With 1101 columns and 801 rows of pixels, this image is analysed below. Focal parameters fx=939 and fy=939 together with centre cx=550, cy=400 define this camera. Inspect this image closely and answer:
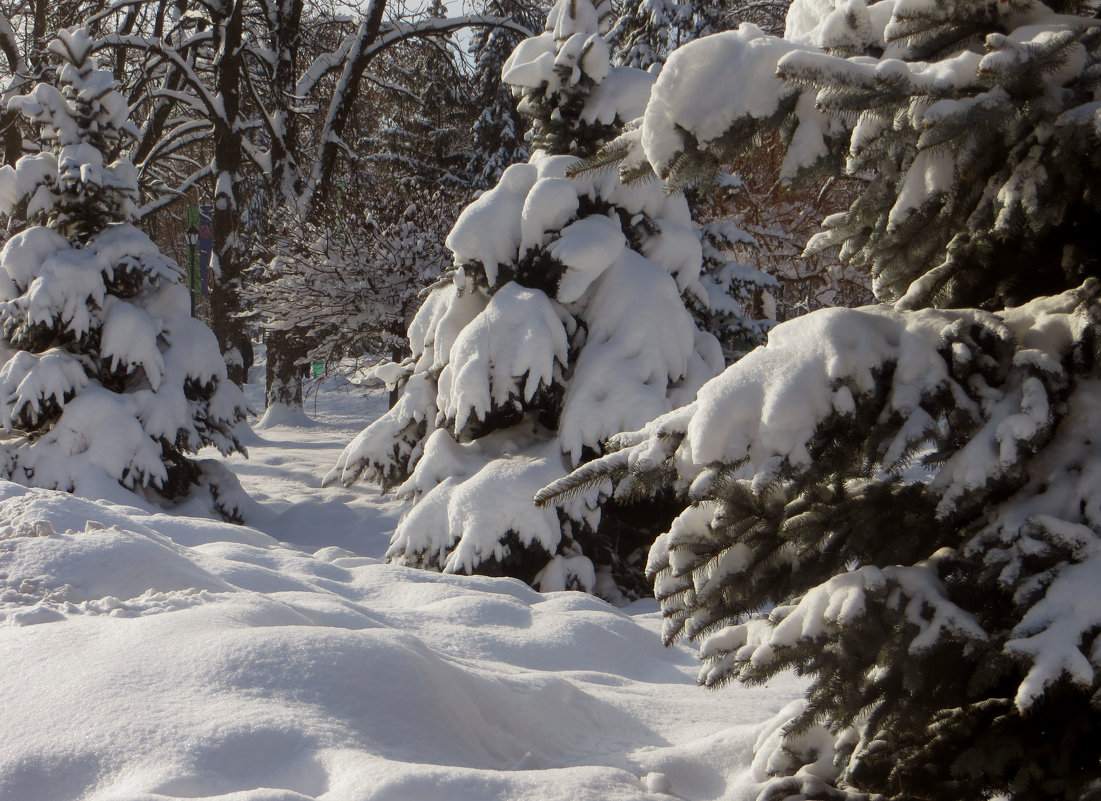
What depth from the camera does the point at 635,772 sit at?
2879 millimetres

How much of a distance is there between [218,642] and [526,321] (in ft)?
13.1

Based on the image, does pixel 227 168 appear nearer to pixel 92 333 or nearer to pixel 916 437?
pixel 92 333

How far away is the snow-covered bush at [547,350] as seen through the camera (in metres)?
6.38

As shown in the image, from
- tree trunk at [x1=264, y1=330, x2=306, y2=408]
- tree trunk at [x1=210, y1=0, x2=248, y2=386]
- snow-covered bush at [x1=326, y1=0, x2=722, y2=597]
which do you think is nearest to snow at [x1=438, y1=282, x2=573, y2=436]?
snow-covered bush at [x1=326, y1=0, x2=722, y2=597]

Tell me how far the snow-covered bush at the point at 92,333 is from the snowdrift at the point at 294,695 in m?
3.99

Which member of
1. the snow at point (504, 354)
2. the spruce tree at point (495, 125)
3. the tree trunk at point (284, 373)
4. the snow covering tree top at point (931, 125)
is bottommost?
the tree trunk at point (284, 373)

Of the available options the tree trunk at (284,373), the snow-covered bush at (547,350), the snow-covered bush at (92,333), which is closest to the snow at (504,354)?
the snow-covered bush at (547,350)

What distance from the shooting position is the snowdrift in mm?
2221

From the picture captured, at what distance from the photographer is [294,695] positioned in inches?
101

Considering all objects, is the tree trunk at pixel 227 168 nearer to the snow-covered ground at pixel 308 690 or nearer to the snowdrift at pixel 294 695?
the snow-covered ground at pixel 308 690

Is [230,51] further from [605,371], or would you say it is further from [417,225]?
[605,371]

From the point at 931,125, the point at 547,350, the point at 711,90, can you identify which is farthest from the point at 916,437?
the point at 547,350

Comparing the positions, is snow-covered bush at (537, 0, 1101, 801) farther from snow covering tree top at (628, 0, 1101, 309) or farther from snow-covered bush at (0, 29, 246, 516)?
snow-covered bush at (0, 29, 246, 516)

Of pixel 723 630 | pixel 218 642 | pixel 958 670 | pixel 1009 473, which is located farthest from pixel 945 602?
pixel 218 642
